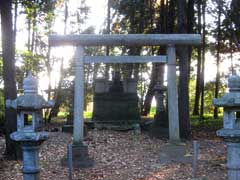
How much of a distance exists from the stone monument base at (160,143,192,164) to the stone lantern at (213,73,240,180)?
15.8 feet

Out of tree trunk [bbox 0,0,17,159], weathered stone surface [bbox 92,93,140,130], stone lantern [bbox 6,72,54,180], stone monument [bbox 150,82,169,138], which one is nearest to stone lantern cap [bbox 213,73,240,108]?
stone lantern [bbox 6,72,54,180]

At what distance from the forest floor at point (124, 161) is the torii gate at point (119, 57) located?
3.27 feet

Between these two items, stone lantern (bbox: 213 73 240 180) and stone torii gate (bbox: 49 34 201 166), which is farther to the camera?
stone torii gate (bbox: 49 34 201 166)

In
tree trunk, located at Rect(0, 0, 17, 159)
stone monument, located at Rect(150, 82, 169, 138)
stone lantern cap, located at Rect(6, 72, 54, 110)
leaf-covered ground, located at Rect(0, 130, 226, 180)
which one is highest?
tree trunk, located at Rect(0, 0, 17, 159)

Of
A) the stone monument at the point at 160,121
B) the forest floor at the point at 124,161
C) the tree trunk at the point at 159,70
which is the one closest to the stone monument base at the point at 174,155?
the forest floor at the point at 124,161

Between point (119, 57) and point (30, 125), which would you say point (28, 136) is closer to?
point (30, 125)

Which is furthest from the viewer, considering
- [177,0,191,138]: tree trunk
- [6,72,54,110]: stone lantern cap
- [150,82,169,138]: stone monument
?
[150,82,169,138]: stone monument

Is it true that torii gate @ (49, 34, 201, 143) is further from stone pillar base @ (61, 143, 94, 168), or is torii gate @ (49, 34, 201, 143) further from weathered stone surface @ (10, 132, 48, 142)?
weathered stone surface @ (10, 132, 48, 142)

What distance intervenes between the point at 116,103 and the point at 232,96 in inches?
542

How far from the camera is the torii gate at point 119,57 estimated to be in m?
12.0

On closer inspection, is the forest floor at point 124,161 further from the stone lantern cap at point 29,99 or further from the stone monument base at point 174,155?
the stone lantern cap at point 29,99

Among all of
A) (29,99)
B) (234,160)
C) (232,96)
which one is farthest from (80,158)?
(232,96)

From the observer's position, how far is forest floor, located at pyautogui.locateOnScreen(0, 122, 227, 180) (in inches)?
417

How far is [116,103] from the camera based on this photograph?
20.6 meters
